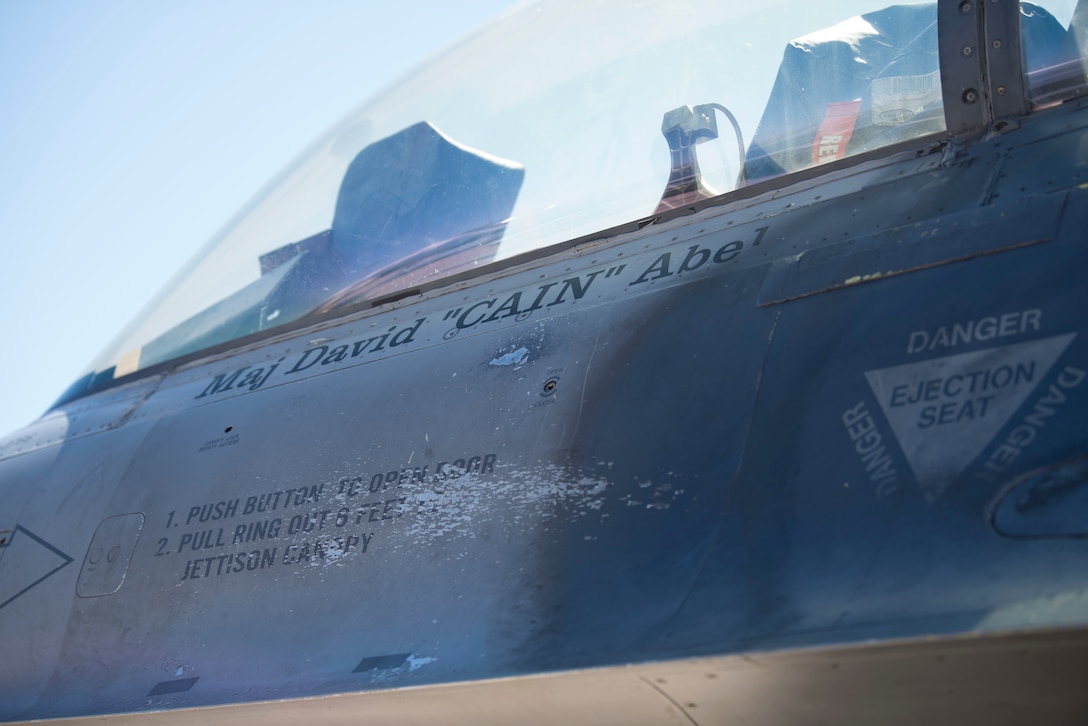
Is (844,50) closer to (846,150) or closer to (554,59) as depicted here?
(846,150)

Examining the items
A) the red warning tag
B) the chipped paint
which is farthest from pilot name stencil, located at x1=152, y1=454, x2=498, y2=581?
the red warning tag

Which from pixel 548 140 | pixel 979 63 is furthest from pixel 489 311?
pixel 979 63

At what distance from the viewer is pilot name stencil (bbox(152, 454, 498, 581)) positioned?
301cm

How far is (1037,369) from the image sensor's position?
2.05m

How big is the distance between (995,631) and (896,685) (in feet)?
1.06

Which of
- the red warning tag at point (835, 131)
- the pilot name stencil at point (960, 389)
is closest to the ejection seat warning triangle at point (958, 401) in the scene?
the pilot name stencil at point (960, 389)

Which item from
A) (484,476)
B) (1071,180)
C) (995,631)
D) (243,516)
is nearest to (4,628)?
(243,516)

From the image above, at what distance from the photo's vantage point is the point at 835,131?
3.10 metres

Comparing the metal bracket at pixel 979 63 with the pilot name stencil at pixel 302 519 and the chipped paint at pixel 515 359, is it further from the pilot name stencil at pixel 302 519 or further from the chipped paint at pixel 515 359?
the pilot name stencil at pixel 302 519

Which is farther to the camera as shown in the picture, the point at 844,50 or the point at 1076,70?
the point at 844,50

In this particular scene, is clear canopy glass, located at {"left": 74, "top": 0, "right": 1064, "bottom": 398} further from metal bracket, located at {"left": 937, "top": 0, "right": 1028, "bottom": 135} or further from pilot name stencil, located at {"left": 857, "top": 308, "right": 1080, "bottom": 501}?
pilot name stencil, located at {"left": 857, "top": 308, "right": 1080, "bottom": 501}

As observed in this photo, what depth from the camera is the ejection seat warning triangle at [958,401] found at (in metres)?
2.05

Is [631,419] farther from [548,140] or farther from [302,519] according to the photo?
[548,140]

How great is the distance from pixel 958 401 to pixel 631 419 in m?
0.85
